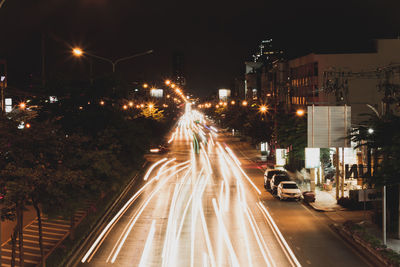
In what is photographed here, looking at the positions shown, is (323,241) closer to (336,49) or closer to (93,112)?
(93,112)

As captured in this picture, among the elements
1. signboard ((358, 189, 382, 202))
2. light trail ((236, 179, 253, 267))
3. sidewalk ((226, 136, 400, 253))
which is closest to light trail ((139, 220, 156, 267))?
light trail ((236, 179, 253, 267))

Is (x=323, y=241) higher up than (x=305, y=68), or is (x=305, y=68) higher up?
(x=305, y=68)

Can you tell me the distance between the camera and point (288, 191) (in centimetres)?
3228

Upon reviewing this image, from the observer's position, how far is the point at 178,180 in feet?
132

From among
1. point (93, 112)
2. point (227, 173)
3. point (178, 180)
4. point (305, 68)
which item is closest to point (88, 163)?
point (93, 112)

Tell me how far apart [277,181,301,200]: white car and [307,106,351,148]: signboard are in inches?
172

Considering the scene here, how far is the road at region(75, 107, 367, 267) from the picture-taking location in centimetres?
1869

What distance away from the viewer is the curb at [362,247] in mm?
18406

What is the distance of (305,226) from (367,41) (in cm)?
5495

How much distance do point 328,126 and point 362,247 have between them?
10263mm

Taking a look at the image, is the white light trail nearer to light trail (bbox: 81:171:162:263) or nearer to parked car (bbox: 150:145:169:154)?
parked car (bbox: 150:145:169:154)

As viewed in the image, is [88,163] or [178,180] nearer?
[88,163]

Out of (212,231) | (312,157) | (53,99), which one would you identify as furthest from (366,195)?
(53,99)

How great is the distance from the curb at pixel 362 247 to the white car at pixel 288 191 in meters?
7.22
